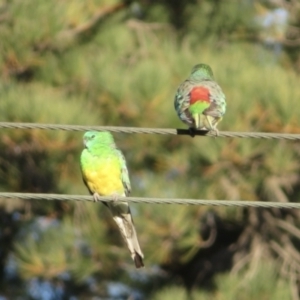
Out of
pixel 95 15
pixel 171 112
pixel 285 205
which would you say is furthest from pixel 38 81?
pixel 285 205

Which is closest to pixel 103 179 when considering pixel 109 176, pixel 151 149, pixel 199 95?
pixel 109 176

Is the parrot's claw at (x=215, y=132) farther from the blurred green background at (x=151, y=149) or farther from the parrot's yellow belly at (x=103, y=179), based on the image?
the blurred green background at (x=151, y=149)

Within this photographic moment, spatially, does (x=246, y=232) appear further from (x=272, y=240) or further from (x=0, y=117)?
(x=0, y=117)

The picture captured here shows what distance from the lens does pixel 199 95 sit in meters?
5.16

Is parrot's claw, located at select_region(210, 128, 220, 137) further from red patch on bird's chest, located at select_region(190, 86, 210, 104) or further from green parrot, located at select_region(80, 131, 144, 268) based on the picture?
green parrot, located at select_region(80, 131, 144, 268)

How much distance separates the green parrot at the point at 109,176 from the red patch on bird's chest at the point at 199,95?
796 mm

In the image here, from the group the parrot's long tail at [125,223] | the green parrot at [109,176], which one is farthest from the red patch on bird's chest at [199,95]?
the parrot's long tail at [125,223]

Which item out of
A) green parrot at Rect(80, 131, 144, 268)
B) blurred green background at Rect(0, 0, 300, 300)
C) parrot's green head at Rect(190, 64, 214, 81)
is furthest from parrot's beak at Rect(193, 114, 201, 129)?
blurred green background at Rect(0, 0, 300, 300)

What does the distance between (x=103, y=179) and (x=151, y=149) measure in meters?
1.59

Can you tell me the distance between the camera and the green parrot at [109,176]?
577 cm

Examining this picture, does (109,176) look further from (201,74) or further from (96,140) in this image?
(201,74)

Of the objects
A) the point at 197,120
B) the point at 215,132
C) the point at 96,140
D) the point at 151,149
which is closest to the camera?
the point at 215,132

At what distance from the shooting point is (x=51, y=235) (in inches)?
305

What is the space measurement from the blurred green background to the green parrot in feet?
3.09
